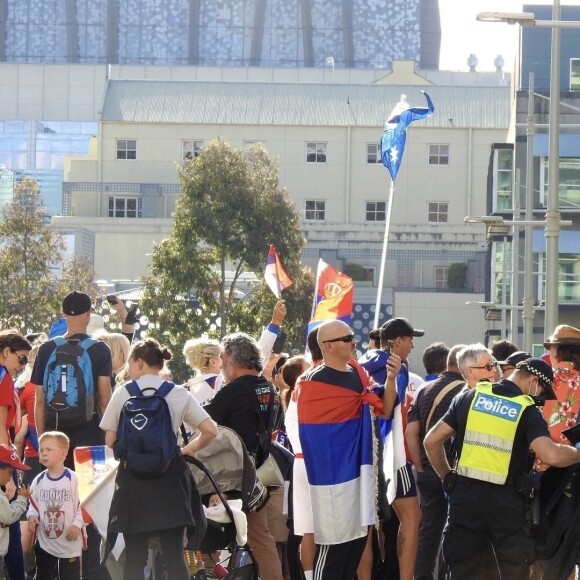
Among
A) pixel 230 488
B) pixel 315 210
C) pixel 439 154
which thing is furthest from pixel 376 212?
pixel 230 488

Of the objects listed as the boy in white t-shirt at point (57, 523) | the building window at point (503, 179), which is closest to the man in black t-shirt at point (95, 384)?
the boy in white t-shirt at point (57, 523)

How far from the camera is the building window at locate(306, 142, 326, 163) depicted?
82938 mm

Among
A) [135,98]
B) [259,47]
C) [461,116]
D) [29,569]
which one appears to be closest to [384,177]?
[461,116]

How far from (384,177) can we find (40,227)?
117 ft

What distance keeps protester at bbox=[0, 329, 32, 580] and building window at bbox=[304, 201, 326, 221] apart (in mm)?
69666

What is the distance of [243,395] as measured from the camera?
36.6ft

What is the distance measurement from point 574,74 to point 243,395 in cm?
5108

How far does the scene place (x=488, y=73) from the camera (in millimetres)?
110625

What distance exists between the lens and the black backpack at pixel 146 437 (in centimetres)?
966

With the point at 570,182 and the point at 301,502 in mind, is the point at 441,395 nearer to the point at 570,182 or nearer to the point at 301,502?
the point at 301,502

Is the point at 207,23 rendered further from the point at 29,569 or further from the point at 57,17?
the point at 29,569

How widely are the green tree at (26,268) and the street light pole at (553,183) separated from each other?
24853 mm

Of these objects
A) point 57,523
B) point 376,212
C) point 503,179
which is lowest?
point 57,523

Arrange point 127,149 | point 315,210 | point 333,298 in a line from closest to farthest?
1. point 333,298
2. point 315,210
3. point 127,149
